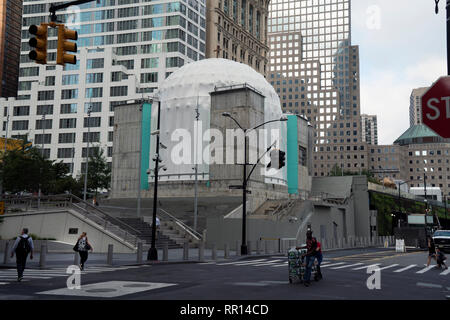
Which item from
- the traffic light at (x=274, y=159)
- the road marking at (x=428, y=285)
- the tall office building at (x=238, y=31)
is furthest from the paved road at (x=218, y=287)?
the tall office building at (x=238, y=31)

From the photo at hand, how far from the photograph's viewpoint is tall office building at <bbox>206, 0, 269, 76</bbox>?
11406 centimetres

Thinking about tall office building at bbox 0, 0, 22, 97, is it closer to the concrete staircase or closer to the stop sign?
the concrete staircase

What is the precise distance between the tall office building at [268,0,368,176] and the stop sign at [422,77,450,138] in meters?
176

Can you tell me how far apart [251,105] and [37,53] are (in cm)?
4239

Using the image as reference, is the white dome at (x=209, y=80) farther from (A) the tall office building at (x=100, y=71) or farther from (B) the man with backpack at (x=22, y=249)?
(B) the man with backpack at (x=22, y=249)

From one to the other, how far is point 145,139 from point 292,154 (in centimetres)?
2121

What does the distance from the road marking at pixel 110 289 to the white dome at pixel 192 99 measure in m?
41.4

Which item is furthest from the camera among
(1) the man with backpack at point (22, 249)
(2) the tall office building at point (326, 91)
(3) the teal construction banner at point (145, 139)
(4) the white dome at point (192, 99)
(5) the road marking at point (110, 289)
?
(2) the tall office building at point (326, 91)

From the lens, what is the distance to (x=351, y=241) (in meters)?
50.7

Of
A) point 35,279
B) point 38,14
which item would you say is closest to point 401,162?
point 38,14

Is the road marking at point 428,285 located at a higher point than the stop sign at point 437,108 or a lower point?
lower

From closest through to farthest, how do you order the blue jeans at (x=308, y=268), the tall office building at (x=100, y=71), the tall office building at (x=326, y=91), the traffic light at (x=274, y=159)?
the blue jeans at (x=308, y=268)
the traffic light at (x=274, y=159)
the tall office building at (x=100, y=71)
the tall office building at (x=326, y=91)

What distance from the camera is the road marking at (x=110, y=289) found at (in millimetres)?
11812

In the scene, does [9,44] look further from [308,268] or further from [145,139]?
[308,268]
